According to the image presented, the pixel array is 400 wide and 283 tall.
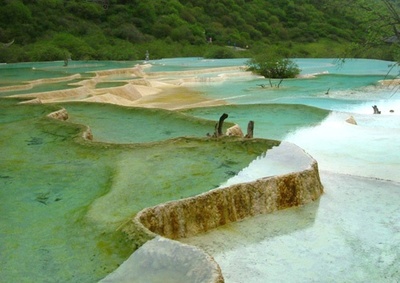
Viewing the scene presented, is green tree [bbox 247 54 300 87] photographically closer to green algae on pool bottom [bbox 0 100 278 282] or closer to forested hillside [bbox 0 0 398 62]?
forested hillside [bbox 0 0 398 62]

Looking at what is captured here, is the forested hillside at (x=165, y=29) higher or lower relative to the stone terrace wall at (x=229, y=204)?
higher

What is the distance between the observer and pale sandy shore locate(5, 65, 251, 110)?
13273 millimetres

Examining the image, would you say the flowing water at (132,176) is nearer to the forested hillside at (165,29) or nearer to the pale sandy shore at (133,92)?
the pale sandy shore at (133,92)

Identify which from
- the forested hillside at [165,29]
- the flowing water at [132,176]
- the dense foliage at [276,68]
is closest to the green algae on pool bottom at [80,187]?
the flowing water at [132,176]

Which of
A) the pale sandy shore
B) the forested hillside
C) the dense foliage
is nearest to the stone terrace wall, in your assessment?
the pale sandy shore

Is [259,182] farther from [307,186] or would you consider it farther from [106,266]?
[106,266]

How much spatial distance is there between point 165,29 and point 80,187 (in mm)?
31993

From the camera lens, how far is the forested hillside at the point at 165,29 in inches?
1193

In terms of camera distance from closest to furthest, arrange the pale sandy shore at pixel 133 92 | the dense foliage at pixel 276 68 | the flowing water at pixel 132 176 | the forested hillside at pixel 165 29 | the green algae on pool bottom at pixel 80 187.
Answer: the green algae on pool bottom at pixel 80 187
the flowing water at pixel 132 176
the pale sandy shore at pixel 133 92
the dense foliage at pixel 276 68
the forested hillside at pixel 165 29

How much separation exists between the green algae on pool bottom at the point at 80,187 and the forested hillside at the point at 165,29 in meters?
20.9

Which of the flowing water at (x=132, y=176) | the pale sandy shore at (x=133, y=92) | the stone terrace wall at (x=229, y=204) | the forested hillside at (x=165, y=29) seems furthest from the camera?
the forested hillside at (x=165, y=29)

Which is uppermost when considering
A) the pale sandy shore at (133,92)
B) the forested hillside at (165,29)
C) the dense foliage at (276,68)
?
the forested hillside at (165,29)

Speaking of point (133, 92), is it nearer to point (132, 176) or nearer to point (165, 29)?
point (132, 176)

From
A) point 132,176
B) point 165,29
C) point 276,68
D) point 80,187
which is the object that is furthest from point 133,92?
point 165,29
